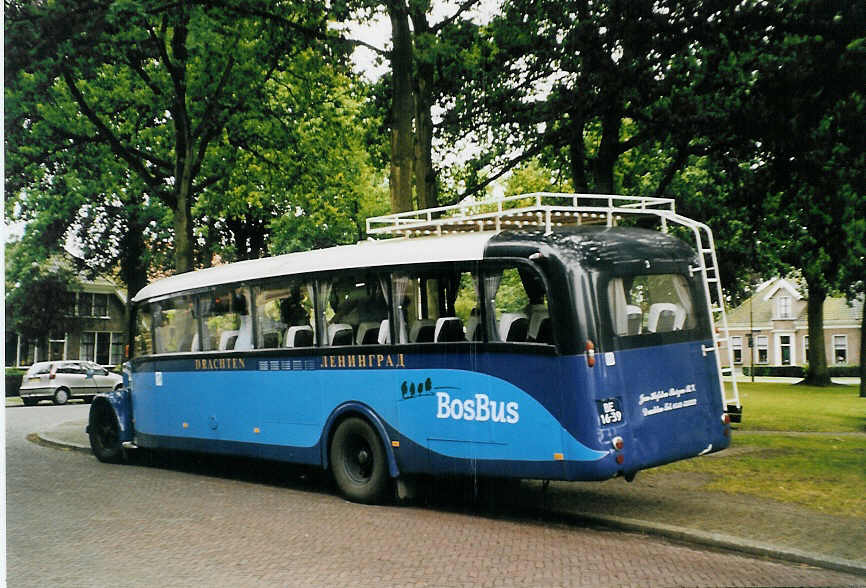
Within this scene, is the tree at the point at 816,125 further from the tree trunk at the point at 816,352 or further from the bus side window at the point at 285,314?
the tree trunk at the point at 816,352

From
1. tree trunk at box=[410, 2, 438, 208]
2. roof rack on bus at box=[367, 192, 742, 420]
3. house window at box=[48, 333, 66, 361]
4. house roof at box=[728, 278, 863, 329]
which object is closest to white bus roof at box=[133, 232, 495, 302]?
roof rack on bus at box=[367, 192, 742, 420]

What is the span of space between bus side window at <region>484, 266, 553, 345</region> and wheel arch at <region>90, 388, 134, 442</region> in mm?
7577

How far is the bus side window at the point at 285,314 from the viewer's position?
36.2 ft

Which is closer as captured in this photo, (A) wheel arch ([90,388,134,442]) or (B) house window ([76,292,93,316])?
(A) wheel arch ([90,388,134,442])

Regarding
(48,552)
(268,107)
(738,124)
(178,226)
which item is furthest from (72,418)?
(738,124)

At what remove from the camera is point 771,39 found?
40.0 feet

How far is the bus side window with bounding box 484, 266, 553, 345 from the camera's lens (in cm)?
862

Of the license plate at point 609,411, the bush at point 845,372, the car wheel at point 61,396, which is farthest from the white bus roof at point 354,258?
the bush at point 845,372

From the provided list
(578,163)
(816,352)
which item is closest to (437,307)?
(578,163)

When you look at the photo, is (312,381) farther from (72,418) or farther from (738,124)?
(72,418)

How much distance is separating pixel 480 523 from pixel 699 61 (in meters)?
8.41

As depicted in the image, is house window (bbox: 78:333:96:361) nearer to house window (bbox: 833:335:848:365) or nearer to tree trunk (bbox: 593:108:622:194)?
tree trunk (bbox: 593:108:622:194)

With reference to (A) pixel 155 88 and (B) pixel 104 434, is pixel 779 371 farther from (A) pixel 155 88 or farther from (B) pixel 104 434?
(B) pixel 104 434

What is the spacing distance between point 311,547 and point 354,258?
12.3ft
